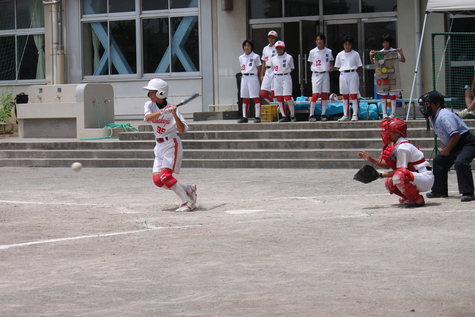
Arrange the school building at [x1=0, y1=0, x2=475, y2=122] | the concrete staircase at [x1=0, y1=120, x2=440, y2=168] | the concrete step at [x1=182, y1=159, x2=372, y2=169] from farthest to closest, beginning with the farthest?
the school building at [x1=0, y1=0, x2=475, y2=122]
the concrete staircase at [x1=0, y1=120, x2=440, y2=168]
the concrete step at [x1=182, y1=159, x2=372, y2=169]

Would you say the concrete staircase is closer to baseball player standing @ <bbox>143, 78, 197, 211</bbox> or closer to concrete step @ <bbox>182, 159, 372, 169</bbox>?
concrete step @ <bbox>182, 159, 372, 169</bbox>

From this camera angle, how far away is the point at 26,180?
14.4 metres

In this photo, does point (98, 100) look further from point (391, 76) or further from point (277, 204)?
point (277, 204)

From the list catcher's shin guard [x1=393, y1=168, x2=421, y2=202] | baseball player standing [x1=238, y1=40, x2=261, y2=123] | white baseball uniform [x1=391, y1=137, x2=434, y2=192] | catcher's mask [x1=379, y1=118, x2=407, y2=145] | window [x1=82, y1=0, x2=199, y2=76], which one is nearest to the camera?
catcher's shin guard [x1=393, y1=168, x2=421, y2=202]

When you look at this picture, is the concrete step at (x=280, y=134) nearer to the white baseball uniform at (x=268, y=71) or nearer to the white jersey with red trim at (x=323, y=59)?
the white baseball uniform at (x=268, y=71)

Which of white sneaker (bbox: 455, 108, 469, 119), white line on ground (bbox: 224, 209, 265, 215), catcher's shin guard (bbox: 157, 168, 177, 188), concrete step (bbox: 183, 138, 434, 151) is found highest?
white sneaker (bbox: 455, 108, 469, 119)

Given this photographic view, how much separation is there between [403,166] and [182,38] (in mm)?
15319

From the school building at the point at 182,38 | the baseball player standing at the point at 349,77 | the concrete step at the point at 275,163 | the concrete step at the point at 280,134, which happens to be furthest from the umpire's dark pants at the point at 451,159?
the school building at the point at 182,38

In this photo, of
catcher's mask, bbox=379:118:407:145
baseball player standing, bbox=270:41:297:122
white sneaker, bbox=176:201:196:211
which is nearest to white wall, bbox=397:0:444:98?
baseball player standing, bbox=270:41:297:122

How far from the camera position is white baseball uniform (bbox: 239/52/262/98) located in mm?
18500

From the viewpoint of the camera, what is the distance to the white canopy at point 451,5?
15016 millimetres

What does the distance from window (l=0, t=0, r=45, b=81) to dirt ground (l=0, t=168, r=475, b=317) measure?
14867 millimetres

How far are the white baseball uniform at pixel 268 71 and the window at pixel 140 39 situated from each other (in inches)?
206

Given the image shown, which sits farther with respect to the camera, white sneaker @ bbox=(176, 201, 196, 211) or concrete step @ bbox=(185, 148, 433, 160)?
concrete step @ bbox=(185, 148, 433, 160)
